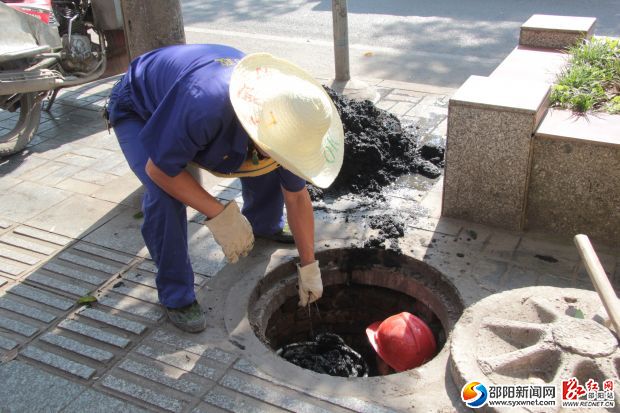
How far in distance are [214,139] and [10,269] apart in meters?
1.83

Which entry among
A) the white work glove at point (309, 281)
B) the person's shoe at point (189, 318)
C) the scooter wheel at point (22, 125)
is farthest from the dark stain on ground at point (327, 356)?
the scooter wheel at point (22, 125)

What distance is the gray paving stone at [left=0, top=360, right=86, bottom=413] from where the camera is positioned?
3.00 meters

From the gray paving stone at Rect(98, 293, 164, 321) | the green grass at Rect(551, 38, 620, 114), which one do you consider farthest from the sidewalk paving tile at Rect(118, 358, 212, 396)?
the green grass at Rect(551, 38, 620, 114)

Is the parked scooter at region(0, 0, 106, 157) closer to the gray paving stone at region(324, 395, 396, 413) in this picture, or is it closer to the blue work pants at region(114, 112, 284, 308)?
the blue work pants at region(114, 112, 284, 308)

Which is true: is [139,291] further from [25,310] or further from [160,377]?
[160,377]

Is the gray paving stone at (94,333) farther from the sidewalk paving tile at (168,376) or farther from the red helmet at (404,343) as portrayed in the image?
the red helmet at (404,343)

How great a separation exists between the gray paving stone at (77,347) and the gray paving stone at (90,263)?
0.63 m

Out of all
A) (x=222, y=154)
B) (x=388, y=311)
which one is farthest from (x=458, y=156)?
(x=222, y=154)

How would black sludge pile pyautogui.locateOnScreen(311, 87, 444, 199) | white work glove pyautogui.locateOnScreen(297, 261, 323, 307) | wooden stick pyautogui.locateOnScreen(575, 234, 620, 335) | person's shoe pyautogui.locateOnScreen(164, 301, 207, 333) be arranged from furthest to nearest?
black sludge pile pyautogui.locateOnScreen(311, 87, 444, 199), white work glove pyautogui.locateOnScreen(297, 261, 323, 307), person's shoe pyautogui.locateOnScreen(164, 301, 207, 333), wooden stick pyautogui.locateOnScreen(575, 234, 620, 335)

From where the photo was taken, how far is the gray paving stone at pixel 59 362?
10.4 feet

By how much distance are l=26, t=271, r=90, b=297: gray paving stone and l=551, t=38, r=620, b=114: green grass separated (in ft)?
10.6

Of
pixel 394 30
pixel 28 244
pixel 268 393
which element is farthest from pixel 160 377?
pixel 394 30

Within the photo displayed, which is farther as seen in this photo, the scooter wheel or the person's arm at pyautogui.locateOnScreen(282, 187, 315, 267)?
the scooter wheel

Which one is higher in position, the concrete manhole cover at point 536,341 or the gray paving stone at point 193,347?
the concrete manhole cover at point 536,341
